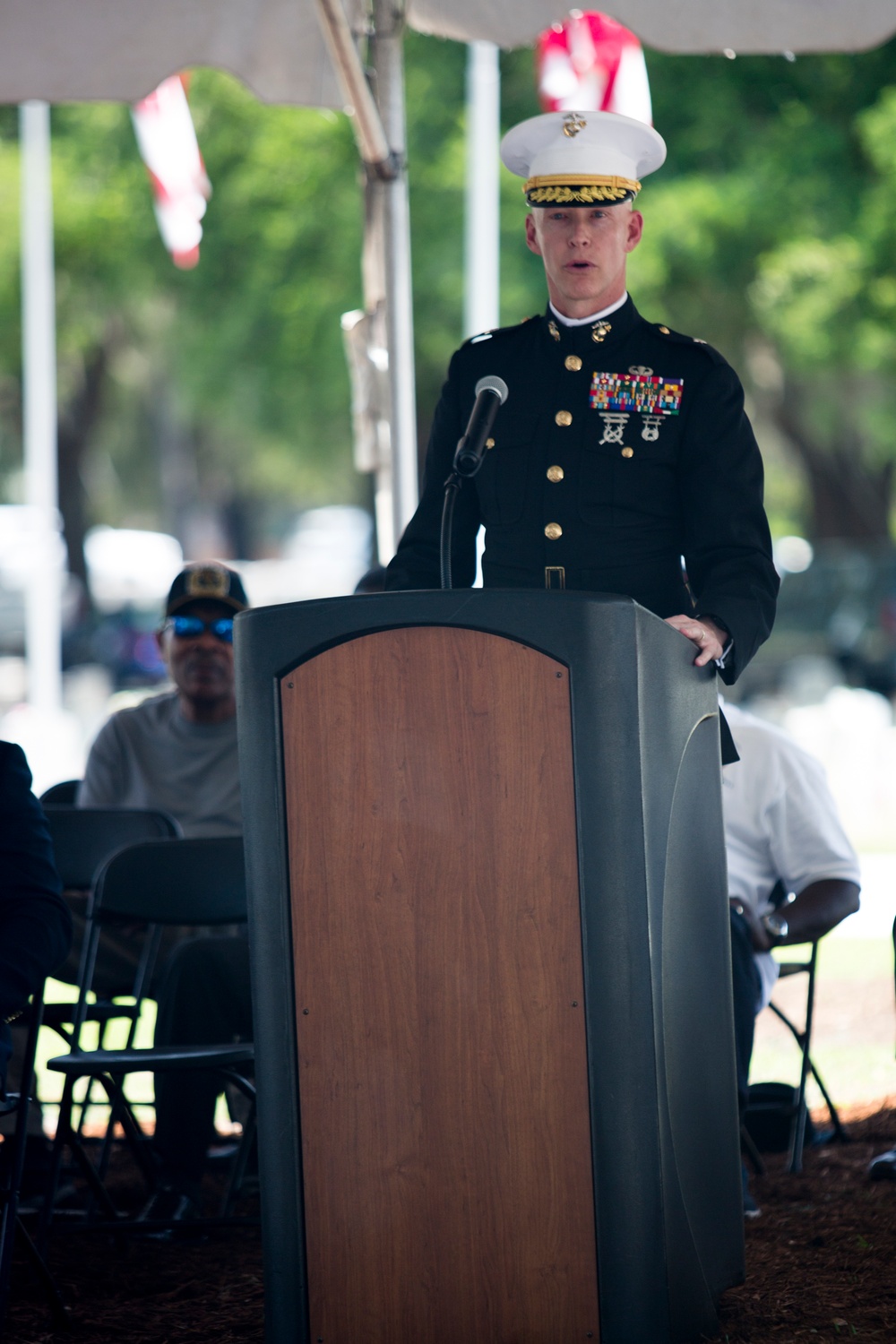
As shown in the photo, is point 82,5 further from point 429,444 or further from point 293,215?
point 293,215

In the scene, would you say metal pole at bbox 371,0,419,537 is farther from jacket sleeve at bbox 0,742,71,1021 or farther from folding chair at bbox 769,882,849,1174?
jacket sleeve at bbox 0,742,71,1021

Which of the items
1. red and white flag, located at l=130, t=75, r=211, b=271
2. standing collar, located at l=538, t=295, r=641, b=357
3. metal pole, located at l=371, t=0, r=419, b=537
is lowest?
standing collar, located at l=538, t=295, r=641, b=357

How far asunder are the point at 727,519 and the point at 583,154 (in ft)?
2.51

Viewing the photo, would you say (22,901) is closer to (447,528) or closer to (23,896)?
(23,896)

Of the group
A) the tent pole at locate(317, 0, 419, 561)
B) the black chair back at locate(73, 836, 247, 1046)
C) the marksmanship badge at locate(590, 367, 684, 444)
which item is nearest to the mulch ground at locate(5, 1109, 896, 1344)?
the black chair back at locate(73, 836, 247, 1046)

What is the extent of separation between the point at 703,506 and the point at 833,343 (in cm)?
1655

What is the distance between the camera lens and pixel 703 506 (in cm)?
365

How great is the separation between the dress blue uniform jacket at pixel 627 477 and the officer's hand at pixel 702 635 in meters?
0.10

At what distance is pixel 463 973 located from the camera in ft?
10.3

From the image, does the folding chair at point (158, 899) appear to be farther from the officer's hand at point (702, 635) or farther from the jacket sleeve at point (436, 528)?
the officer's hand at point (702, 635)

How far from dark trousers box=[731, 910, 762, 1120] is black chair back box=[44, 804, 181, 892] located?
179 centimetres

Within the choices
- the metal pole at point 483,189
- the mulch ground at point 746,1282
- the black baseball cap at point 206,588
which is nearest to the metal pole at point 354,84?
the black baseball cap at point 206,588

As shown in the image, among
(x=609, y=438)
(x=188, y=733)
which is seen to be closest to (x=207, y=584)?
(x=188, y=733)

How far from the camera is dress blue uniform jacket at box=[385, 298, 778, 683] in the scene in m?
3.64
